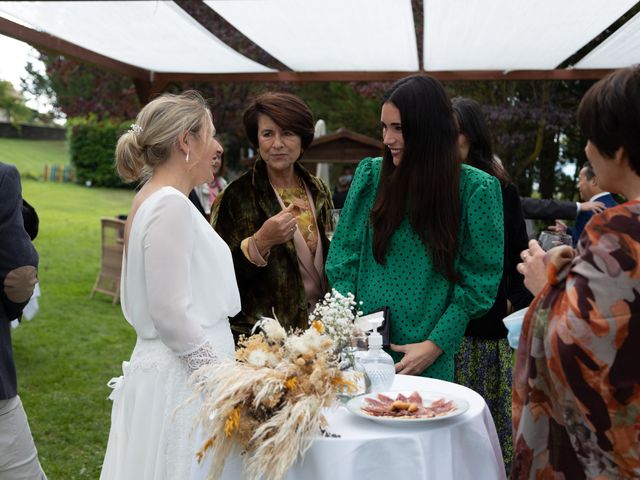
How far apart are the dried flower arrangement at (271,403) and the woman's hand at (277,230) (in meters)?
1.28

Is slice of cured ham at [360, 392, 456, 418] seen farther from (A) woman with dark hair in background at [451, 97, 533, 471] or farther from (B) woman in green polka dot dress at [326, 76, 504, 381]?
(A) woman with dark hair in background at [451, 97, 533, 471]

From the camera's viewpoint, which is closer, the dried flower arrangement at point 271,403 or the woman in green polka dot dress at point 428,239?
the dried flower arrangement at point 271,403

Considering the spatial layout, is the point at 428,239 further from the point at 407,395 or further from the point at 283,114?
the point at 283,114

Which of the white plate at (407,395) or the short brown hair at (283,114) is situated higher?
the short brown hair at (283,114)

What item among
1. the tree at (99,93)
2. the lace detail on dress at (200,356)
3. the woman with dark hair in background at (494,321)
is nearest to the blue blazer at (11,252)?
the lace detail on dress at (200,356)

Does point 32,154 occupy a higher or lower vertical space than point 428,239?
higher

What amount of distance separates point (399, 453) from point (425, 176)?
128 cm

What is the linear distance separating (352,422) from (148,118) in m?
1.36

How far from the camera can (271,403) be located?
2281 millimetres

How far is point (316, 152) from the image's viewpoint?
30.4 ft

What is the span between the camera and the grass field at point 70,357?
5.86 m

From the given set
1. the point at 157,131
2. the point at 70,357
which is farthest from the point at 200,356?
the point at 70,357

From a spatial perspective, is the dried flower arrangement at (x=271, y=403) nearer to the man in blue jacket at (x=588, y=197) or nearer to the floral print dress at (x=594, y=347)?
the floral print dress at (x=594, y=347)

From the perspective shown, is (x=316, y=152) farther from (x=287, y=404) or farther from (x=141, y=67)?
(x=287, y=404)
